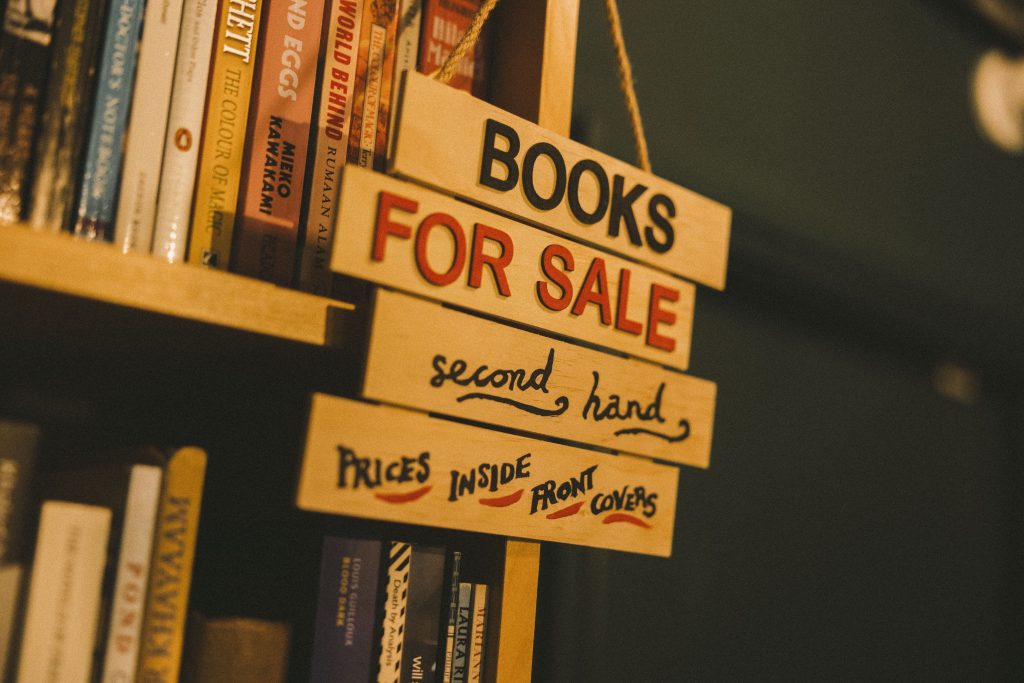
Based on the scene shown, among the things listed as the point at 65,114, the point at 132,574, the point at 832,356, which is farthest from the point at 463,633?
the point at 832,356

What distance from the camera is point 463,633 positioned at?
633 mm

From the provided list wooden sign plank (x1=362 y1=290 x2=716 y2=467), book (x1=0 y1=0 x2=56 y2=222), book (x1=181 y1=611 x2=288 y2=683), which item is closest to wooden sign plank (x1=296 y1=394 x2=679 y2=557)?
wooden sign plank (x1=362 y1=290 x2=716 y2=467)

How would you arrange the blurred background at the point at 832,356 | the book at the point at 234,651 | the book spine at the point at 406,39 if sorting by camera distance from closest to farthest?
1. the book at the point at 234,651
2. the book spine at the point at 406,39
3. the blurred background at the point at 832,356

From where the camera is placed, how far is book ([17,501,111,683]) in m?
0.49

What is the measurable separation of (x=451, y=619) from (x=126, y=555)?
23 cm

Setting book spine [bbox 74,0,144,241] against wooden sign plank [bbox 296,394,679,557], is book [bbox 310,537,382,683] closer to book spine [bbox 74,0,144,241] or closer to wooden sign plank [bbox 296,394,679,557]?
wooden sign plank [bbox 296,394,679,557]

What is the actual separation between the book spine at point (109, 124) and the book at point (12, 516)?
0.13 metres

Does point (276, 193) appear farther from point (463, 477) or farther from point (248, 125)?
point (463, 477)

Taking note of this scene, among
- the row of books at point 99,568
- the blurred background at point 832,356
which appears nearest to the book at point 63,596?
the row of books at point 99,568

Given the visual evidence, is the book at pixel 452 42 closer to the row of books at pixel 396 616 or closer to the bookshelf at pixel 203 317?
the bookshelf at pixel 203 317

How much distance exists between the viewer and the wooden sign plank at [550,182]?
1.91ft

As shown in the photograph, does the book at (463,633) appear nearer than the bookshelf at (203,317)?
No

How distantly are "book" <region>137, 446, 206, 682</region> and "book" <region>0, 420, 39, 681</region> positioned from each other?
7cm

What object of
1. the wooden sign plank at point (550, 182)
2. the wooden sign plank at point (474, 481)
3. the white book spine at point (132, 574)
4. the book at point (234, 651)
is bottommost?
the book at point (234, 651)
